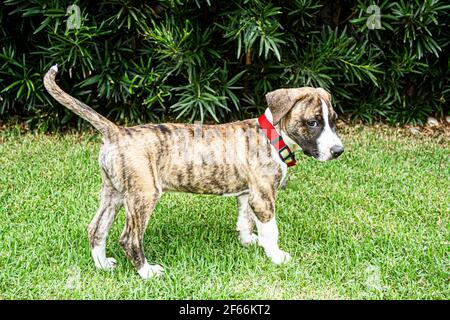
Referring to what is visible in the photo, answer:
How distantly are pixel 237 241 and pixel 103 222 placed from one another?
1048 mm

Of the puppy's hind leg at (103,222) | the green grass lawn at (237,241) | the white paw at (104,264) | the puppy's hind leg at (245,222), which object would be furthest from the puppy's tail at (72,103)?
the puppy's hind leg at (245,222)

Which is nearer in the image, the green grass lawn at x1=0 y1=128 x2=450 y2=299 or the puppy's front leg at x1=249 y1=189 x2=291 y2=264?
the green grass lawn at x1=0 y1=128 x2=450 y2=299

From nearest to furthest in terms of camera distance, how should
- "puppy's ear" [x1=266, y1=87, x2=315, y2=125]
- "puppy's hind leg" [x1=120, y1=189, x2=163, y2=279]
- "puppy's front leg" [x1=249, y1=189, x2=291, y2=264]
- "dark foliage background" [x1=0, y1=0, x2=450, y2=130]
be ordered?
"puppy's hind leg" [x1=120, y1=189, x2=163, y2=279], "puppy's ear" [x1=266, y1=87, x2=315, y2=125], "puppy's front leg" [x1=249, y1=189, x2=291, y2=264], "dark foliage background" [x1=0, y1=0, x2=450, y2=130]

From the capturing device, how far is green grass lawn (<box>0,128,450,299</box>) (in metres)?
3.72

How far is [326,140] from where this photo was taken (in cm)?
373

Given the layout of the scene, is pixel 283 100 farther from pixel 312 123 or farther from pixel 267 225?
pixel 267 225

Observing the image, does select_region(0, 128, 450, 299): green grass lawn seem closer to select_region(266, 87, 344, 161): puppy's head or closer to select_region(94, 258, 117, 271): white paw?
select_region(94, 258, 117, 271): white paw

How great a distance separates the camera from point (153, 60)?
6.78 metres

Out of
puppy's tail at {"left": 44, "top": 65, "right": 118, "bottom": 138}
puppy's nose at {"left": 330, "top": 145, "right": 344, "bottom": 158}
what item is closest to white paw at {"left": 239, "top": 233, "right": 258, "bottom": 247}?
puppy's nose at {"left": 330, "top": 145, "right": 344, "bottom": 158}

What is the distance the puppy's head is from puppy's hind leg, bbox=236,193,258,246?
73 cm

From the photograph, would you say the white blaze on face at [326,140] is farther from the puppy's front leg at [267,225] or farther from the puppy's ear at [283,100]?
the puppy's front leg at [267,225]

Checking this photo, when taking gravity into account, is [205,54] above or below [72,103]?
below

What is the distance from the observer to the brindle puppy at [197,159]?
3.68 m

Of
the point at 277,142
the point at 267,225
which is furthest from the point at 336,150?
the point at 267,225
